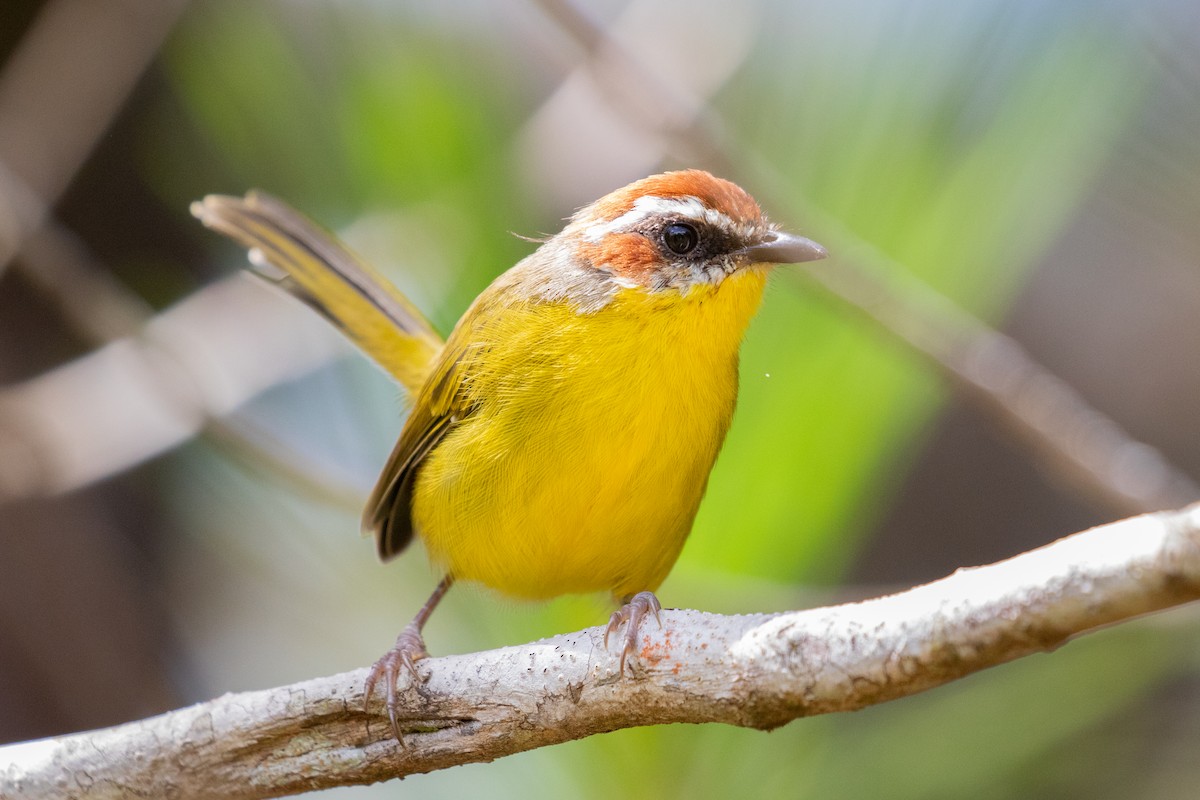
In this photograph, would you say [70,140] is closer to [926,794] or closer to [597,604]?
[597,604]

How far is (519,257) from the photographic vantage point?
390 cm

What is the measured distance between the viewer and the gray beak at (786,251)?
321 centimetres

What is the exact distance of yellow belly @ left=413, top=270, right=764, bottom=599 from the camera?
300 centimetres

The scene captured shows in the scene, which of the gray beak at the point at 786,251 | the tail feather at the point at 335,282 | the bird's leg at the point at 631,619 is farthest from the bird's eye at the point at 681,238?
the tail feather at the point at 335,282

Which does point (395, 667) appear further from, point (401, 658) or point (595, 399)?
point (595, 399)

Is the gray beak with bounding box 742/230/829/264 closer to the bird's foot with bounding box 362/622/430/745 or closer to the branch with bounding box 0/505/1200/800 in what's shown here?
the branch with bounding box 0/505/1200/800

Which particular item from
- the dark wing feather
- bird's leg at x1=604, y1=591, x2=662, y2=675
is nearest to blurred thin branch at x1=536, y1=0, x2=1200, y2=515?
the dark wing feather

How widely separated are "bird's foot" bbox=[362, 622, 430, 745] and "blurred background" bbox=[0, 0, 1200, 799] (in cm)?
27

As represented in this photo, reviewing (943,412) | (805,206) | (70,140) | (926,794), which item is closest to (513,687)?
Result: (926,794)

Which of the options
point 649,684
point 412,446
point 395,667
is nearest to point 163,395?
point 412,446

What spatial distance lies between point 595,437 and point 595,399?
10 cm

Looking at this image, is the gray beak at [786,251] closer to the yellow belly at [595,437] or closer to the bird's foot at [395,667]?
the yellow belly at [595,437]

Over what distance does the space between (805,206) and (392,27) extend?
6.12ft

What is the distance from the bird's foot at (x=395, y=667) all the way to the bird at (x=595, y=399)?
0.01 metres
